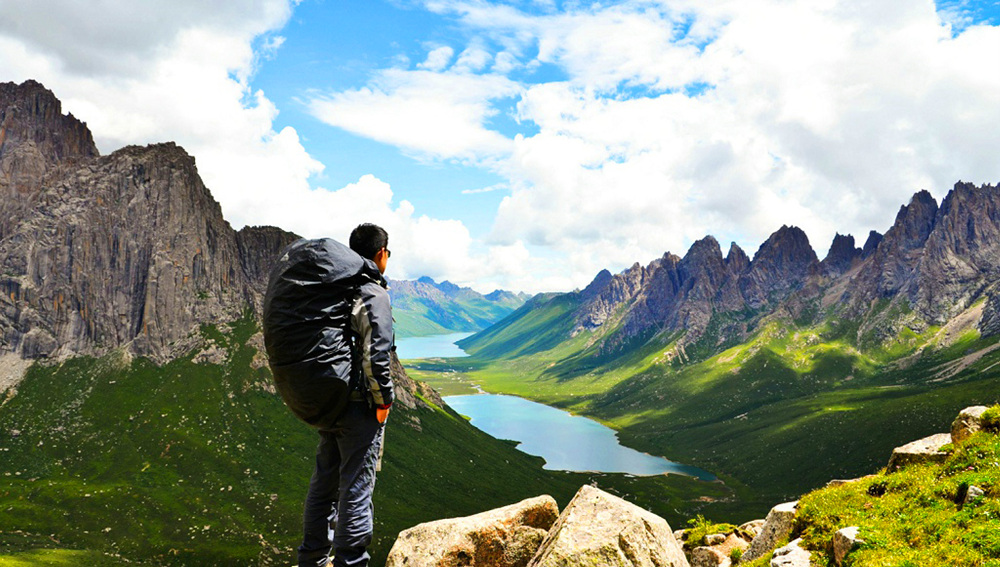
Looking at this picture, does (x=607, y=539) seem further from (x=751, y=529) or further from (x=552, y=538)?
(x=751, y=529)

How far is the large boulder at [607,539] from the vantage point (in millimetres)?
9906

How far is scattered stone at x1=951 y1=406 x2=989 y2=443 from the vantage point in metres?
17.4

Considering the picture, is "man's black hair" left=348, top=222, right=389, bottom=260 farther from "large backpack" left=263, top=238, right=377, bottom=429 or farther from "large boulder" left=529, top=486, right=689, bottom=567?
"large boulder" left=529, top=486, right=689, bottom=567

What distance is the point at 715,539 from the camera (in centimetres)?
2205

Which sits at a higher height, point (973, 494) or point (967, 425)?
point (967, 425)

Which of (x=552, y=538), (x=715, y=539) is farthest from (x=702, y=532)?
(x=552, y=538)

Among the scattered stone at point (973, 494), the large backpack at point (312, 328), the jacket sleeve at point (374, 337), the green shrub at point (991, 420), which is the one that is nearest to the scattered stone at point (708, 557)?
the scattered stone at point (973, 494)

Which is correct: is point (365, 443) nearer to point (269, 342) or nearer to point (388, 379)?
point (388, 379)

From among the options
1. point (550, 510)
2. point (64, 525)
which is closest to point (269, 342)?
point (550, 510)

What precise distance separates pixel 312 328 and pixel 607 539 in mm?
7048

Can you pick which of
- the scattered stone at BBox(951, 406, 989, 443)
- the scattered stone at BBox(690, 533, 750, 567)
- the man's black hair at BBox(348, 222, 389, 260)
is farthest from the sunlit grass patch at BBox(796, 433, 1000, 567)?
the man's black hair at BBox(348, 222, 389, 260)

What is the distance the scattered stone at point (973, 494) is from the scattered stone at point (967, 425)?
209 inches

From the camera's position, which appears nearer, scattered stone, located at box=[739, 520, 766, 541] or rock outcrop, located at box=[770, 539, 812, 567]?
rock outcrop, located at box=[770, 539, 812, 567]

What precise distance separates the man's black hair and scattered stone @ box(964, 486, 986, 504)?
619 inches
